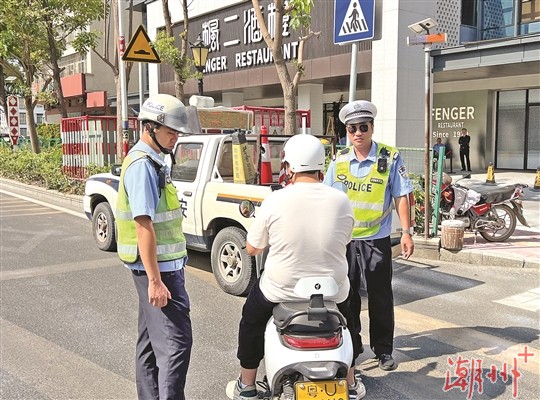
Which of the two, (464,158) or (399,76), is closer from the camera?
(399,76)

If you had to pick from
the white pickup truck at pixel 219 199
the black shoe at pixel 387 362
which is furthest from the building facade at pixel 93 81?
the black shoe at pixel 387 362

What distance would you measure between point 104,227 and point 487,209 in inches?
227

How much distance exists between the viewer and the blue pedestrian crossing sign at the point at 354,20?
5.93 metres

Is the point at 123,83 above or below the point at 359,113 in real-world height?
above

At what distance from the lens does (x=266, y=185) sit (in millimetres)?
5938

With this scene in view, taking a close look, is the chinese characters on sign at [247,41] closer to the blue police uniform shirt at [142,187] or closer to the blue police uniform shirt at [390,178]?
the blue police uniform shirt at [390,178]

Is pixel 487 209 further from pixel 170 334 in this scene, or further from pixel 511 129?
pixel 511 129

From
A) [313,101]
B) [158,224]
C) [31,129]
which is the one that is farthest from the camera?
[313,101]

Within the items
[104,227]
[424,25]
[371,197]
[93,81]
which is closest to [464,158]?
[424,25]

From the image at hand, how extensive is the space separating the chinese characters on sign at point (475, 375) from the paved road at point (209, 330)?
14 millimetres

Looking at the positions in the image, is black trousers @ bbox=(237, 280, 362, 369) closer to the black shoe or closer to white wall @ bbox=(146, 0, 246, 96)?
the black shoe

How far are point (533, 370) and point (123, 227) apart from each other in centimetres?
322

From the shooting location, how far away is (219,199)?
19.9ft

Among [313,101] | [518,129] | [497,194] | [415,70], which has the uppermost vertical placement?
[415,70]
